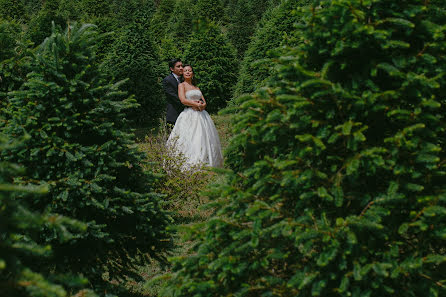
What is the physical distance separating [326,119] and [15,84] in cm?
367

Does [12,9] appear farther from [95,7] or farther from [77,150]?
[77,150]

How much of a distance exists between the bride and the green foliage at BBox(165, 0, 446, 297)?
6.37 meters

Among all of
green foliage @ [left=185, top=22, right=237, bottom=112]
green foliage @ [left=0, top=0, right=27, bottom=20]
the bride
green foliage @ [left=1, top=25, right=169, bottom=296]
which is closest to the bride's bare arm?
the bride

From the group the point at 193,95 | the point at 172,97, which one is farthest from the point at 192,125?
the point at 172,97

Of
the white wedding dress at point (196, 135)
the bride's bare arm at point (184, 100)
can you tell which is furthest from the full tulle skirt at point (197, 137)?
the bride's bare arm at point (184, 100)

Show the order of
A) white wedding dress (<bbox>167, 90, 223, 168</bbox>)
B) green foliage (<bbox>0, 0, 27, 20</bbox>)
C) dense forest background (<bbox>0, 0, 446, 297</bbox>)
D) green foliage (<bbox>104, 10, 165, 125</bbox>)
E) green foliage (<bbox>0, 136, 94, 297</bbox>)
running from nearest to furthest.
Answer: green foliage (<bbox>0, 136, 94, 297</bbox>) → dense forest background (<bbox>0, 0, 446, 297</bbox>) → white wedding dress (<bbox>167, 90, 223, 168</bbox>) → green foliage (<bbox>104, 10, 165, 125</bbox>) → green foliage (<bbox>0, 0, 27, 20</bbox>)

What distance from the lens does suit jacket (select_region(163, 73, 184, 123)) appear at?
32.7ft

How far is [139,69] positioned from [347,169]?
14.0 meters

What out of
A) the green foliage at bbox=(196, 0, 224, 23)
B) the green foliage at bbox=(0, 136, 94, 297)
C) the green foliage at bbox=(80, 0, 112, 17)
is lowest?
the green foliage at bbox=(0, 136, 94, 297)

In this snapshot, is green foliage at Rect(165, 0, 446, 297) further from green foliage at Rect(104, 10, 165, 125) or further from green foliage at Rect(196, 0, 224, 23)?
green foliage at Rect(196, 0, 224, 23)

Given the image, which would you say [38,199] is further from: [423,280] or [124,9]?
[124,9]

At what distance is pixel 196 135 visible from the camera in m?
9.33

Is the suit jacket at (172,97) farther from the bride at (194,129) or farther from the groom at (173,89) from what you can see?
the bride at (194,129)

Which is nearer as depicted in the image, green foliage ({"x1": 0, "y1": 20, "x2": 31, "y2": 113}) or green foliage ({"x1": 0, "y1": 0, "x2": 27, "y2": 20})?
green foliage ({"x1": 0, "y1": 20, "x2": 31, "y2": 113})
